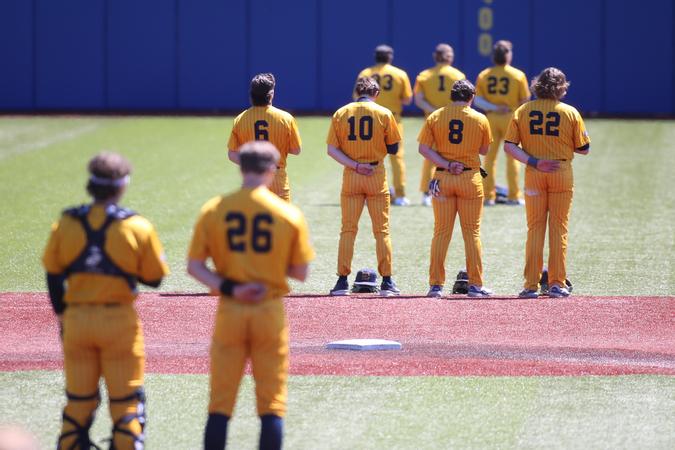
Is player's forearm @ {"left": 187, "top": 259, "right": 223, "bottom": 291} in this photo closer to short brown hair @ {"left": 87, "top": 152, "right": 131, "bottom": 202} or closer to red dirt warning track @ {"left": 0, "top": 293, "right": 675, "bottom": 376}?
short brown hair @ {"left": 87, "top": 152, "right": 131, "bottom": 202}

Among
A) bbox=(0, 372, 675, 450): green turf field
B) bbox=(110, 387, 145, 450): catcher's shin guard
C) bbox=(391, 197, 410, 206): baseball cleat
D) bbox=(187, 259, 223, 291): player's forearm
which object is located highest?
bbox=(187, 259, 223, 291): player's forearm

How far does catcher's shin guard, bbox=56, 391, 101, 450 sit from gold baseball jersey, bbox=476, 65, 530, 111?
12.4 metres

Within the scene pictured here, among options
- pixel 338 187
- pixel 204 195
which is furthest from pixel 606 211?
pixel 204 195

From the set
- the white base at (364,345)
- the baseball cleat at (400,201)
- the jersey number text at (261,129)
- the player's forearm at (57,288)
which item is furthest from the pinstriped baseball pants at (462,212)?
the baseball cleat at (400,201)

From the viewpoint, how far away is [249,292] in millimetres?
6875

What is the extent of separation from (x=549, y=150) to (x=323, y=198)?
8.02m

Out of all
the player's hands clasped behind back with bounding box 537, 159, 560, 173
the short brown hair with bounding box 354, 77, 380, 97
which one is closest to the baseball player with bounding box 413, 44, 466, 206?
the short brown hair with bounding box 354, 77, 380, 97

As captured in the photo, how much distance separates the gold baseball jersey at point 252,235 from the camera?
6941 millimetres

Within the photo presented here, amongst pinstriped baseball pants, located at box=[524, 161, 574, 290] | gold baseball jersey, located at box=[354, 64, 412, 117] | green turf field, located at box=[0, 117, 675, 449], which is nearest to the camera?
green turf field, located at box=[0, 117, 675, 449]

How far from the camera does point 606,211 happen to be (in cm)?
1909

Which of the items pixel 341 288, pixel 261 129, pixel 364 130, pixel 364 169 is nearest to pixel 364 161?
pixel 364 169

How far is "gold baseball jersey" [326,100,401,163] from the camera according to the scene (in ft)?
42.3

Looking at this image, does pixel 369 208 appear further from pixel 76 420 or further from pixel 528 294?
pixel 76 420

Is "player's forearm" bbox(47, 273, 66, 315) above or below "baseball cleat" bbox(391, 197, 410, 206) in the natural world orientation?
above
